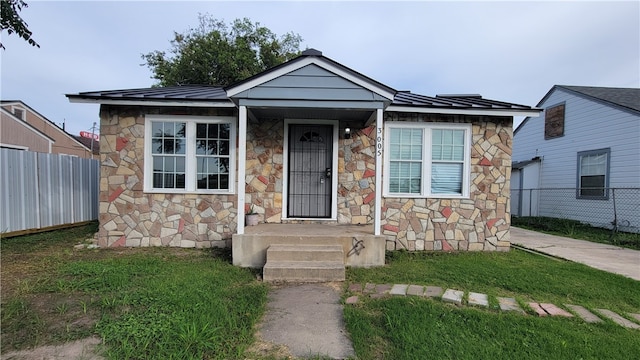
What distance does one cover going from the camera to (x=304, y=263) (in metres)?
4.11

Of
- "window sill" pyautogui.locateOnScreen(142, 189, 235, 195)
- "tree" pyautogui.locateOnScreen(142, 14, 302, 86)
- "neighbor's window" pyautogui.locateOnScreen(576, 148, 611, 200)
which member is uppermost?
"tree" pyautogui.locateOnScreen(142, 14, 302, 86)

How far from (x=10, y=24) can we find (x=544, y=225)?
1402 cm

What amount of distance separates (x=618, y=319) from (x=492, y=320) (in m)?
1.37

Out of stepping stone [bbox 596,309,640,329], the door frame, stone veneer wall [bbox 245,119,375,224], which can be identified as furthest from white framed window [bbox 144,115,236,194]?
stepping stone [bbox 596,309,640,329]

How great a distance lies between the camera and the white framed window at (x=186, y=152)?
18.6 feet

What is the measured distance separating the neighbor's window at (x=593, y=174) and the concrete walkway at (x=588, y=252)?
3.16 m

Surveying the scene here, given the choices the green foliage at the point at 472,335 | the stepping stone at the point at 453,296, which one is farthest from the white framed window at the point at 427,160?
the green foliage at the point at 472,335

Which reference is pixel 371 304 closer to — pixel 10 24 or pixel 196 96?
pixel 196 96

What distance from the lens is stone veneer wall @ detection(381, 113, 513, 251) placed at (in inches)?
226

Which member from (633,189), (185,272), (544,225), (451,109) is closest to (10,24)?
(185,272)

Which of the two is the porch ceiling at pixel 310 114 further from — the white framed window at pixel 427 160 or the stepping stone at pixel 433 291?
the stepping stone at pixel 433 291

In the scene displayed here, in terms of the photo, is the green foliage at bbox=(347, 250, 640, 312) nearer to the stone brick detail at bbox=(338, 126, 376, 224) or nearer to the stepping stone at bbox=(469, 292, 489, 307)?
the stepping stone at bbox=(469, 292, 489, 307)

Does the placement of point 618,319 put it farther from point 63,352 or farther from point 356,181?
point 63,352

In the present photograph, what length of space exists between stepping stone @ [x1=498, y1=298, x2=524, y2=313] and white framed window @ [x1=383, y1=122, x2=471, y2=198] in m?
2.70
